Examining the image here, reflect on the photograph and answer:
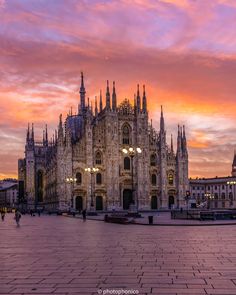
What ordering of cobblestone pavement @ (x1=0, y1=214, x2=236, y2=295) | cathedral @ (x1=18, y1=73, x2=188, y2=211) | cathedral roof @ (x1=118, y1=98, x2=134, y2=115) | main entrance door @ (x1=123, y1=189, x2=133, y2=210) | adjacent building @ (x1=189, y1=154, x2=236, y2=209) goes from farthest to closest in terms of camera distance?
adjacent building @ (x1=189, y1=154, x2=236, y2=209) → cathedral roof @ (x1=118, y1=98, x2=134, y2=115) → main entrance door @ (x1=123, y1=189, x2=133, y2=210) → cathedral @ (x1=18, y1=73, x2=188, y2=211) → cobblestone pavement @ (x1=0, y1=214, x2=236, y2=295)

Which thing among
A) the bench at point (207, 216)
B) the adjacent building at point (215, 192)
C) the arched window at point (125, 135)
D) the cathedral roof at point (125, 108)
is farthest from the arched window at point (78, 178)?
the adjacent building at point (215, 192)

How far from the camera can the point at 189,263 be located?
1347 centimetres

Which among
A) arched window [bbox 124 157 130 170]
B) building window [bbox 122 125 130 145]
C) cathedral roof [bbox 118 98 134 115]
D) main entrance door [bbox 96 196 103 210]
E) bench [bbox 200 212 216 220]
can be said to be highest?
cathedral roof [bbox 118 98 134 115]

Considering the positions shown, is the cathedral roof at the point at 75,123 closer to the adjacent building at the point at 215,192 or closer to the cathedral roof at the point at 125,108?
the cathedral roof at the point at 125,108

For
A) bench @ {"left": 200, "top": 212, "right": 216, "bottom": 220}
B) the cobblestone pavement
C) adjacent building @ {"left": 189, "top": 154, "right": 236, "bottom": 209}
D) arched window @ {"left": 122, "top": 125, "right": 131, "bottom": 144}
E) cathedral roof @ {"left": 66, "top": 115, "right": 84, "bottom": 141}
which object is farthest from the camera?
adjacent building @ {"left": 189, "top": 154, "right": 236, "bottom": 209}

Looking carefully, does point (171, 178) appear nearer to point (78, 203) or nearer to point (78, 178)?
point (78, 178)

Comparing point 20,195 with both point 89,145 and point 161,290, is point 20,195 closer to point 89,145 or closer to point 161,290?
point 89,145

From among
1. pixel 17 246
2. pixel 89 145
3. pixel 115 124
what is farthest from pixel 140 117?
pixel 17 246

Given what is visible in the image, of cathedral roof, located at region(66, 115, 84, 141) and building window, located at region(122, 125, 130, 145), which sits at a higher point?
cathedral roof, located at region(66, 115, 84, 141)

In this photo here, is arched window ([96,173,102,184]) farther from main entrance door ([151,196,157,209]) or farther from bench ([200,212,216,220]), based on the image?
bench ([200,212,216,220])

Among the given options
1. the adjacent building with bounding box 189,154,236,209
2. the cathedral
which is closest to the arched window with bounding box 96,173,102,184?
the cathedral

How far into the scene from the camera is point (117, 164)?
81.8 meters

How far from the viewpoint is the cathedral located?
258 ft

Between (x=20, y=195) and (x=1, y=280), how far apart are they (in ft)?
308
